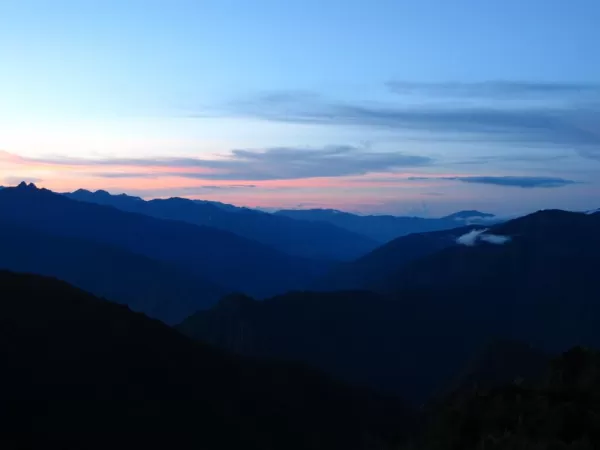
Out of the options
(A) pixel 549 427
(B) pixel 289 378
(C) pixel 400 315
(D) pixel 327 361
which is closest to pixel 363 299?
(C) pixel 400 315

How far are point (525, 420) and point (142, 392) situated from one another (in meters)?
46.6

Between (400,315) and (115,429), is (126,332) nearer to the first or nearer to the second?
(115,429)

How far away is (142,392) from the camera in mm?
64375

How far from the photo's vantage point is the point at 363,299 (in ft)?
594

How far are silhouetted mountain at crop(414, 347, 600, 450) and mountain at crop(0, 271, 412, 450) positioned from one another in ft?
94.5

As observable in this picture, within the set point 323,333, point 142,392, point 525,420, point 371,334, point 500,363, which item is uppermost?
point 525,420

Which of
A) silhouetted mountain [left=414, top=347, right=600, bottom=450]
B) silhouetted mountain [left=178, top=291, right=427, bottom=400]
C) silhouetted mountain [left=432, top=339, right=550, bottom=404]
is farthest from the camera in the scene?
silhouetted mountain [left=178, top=291, right=427, bottom=400]

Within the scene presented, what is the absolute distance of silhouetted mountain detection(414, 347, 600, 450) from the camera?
2328 centimetres

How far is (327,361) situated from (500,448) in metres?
123

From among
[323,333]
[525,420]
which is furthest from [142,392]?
[323,333]

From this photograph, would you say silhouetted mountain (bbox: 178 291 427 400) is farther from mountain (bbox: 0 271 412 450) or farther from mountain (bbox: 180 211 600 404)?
mountain (bbox: 0 271 412 450)

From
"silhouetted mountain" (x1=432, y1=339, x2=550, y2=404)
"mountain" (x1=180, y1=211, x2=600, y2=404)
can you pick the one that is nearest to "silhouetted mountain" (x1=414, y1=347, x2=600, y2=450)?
"silhouetted mountain" (x1=432, y1=339, x2=550, y2=404)

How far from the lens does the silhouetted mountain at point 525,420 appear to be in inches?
916

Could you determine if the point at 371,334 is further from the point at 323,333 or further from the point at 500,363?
the point at 500,363
